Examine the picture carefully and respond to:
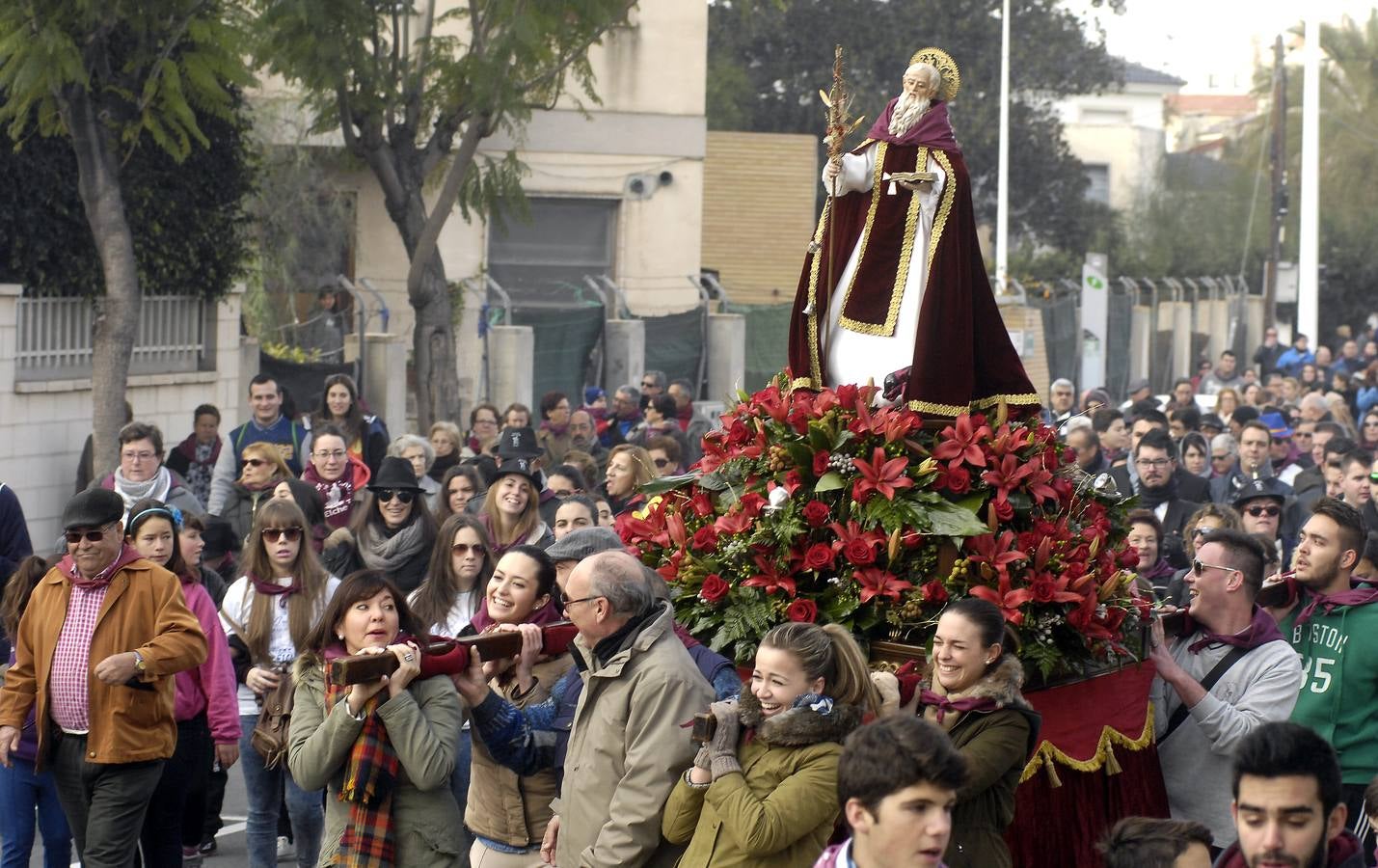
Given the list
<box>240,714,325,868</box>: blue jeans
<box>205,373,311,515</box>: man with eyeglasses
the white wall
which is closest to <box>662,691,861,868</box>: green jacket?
<box>240,714,325,868</box>: blue jeans

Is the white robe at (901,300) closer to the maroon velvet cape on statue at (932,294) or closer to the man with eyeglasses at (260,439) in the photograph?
the maroon velvet cape on statue at (932,294)

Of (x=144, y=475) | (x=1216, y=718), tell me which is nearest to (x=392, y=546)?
(x=144, y=475)

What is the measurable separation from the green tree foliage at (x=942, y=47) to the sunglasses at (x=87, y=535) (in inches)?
1418

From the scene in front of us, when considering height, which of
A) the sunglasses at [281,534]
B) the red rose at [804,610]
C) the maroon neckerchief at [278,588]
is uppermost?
the red rose at [804,610]

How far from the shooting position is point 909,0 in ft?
144

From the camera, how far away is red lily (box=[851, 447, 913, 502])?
5.97 metres

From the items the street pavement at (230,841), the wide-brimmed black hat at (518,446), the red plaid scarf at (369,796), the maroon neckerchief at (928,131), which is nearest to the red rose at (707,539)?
the red plaid scarf at (369,796)

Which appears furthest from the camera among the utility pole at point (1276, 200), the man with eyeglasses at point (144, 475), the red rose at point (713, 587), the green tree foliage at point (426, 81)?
the utility pole at point (1276, 200)

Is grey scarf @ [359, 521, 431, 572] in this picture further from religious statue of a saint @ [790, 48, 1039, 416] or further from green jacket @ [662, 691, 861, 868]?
green jacket @ [662, 691, 861, 868]

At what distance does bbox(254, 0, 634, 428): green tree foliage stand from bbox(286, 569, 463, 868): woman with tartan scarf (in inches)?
393

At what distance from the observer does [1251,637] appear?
6281 mm

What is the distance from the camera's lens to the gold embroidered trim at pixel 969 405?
6.34 m

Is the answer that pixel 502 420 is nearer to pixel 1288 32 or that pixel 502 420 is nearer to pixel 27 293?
pixel 27 293

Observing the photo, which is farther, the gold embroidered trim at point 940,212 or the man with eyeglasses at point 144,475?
the man with eyeglasses at point 144,475
